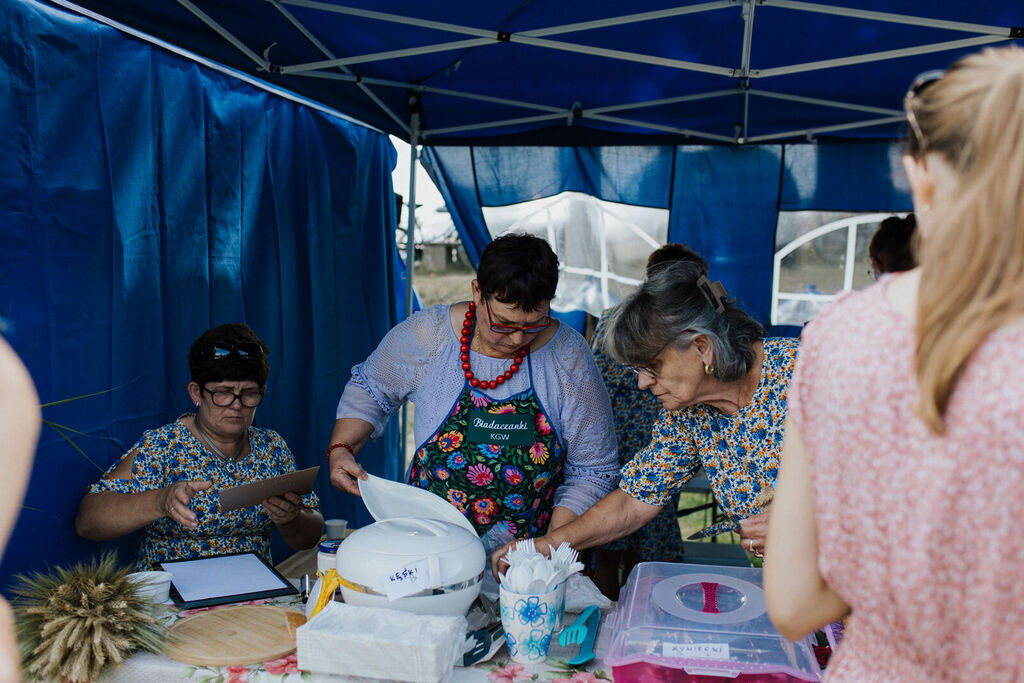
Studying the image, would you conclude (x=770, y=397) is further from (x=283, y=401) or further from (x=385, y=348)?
(x=283, y=401)

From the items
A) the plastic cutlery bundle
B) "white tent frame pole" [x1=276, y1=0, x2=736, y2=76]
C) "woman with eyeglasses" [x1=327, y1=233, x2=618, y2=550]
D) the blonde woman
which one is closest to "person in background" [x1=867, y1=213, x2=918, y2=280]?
"white tent frame pole" [x1=276, y1=0, x2=736, y2=76]

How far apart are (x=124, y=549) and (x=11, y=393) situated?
210 cm

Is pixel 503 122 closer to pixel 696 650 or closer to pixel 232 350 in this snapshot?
pixel 232 350

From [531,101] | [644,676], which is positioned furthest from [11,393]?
[531,101]

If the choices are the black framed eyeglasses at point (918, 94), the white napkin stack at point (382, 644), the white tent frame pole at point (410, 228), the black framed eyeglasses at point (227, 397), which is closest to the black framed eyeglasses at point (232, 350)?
the black framed eyeglasses at point (227, 397)

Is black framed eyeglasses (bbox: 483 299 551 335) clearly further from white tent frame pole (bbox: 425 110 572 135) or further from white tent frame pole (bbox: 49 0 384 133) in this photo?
white tent frame pole (bbox: 425 110 572 135)

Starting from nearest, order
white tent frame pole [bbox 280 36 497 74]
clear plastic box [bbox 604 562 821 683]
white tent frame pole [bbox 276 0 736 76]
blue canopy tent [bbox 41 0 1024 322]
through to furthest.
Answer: clear plastic box [bbox 604 562 821 683] → white tent frame pole [bbox 276 0 736 76] → blue canopy tent [bbox 41 0 1024 322] → white tent frame pole [bbox 280 36 497 74]

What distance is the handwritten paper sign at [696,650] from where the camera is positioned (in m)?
1.44

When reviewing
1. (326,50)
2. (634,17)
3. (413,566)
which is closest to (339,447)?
(413,566)

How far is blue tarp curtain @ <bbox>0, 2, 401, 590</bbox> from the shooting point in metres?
2.14

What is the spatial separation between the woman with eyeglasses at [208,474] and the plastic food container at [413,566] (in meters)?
0.88

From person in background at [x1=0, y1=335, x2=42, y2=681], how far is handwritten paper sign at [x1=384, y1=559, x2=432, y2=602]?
91cm

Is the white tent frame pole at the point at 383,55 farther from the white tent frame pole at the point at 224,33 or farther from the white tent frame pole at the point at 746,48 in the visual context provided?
the white tent frame pole at the point at 746,48

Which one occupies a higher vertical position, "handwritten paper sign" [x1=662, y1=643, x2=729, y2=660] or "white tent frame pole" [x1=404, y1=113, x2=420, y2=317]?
"white tent frame pole" [x1=404, y1=113, x2=420, y2=317]
